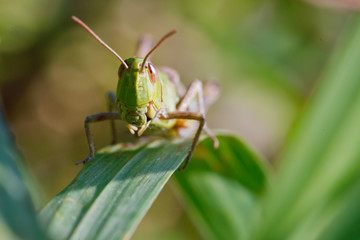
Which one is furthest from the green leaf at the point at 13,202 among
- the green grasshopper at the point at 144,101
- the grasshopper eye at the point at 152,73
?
the grasshopper eye at the point at 152,73

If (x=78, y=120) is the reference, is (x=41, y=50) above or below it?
above

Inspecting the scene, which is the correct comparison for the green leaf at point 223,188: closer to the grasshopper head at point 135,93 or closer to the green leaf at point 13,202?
the grasshopper head at point 135,93

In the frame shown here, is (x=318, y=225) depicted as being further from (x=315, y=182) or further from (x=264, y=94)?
(x=264, y=94)

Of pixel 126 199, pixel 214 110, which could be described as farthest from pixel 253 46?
pixel 126 199

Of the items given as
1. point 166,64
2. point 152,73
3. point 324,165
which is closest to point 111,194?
point 152,73

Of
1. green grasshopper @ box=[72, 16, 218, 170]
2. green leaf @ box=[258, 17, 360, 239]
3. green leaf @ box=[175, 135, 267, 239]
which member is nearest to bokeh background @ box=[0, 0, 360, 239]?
green leaf @ box=[175, 135, 267, 239]

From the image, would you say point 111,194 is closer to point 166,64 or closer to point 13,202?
point 13,202

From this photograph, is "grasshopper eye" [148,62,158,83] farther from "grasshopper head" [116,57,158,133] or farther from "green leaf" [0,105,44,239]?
"green leaf" [0,105,44,239]
